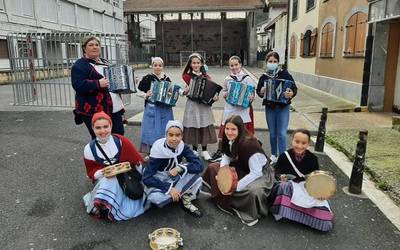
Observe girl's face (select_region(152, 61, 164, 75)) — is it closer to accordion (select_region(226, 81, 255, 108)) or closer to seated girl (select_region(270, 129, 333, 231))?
accordion (select_region(226, 81, 255, 108))

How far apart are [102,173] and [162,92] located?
6.34ft

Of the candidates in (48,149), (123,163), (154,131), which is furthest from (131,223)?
(48,149)

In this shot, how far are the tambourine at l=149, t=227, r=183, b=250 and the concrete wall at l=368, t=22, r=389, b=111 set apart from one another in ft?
27.6

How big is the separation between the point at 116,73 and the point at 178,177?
191cm

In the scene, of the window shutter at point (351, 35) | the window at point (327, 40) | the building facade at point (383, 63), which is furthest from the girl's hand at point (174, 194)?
the window at point (327, 40)

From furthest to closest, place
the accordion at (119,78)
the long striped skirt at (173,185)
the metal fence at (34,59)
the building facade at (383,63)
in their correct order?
the metal fence at (34,59) → the building facade at (383,63) → the accordion at (119,78) → the long striped skirt at (173,185)

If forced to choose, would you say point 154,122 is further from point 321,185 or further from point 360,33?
point 360,33

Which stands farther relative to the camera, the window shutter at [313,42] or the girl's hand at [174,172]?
the window shutter at [313,42]

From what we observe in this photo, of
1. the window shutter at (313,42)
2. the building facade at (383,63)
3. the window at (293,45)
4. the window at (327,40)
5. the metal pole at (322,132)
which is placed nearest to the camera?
the metal pole at (322,132)

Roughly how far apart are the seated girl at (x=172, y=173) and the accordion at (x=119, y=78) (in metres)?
1.44

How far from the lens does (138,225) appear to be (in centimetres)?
383

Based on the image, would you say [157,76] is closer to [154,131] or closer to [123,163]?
[154,131]

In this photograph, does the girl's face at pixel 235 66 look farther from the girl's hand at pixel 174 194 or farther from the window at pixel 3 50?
the window at pixel 3 50

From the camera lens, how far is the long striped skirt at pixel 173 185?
3.98m
